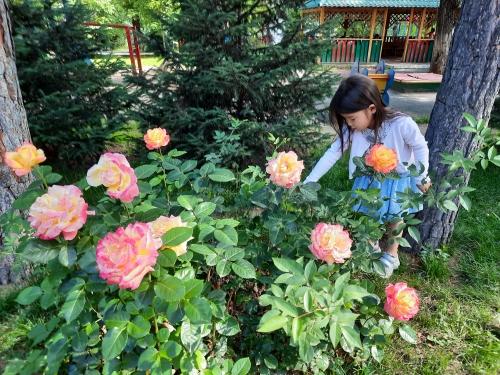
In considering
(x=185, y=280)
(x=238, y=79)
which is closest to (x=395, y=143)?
(x=185, y=280)

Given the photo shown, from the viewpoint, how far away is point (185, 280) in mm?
1090

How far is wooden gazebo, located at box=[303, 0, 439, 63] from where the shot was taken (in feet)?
51.8

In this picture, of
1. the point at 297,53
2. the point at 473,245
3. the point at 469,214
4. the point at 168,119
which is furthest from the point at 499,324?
the point at 168,119

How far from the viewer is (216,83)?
3340 millimetres

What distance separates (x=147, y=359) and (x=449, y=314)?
5.87 feet

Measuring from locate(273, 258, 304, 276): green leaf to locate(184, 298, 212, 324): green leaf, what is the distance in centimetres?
30

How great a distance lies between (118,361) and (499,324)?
205cm

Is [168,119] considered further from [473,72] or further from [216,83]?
[473,72]

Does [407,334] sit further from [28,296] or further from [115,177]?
[28,296]

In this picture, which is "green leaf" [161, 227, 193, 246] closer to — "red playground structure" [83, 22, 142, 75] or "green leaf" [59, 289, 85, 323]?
"green leaf" [59, 289, 85, 323]

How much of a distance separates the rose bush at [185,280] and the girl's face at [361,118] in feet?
2.01

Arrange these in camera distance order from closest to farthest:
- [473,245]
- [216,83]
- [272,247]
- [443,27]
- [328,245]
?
[328,245] < [272,247] < [473,245] < [216,83] < [443,27]

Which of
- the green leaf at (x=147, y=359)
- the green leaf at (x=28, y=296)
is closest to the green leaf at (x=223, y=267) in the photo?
the green leaf at (x=147, y=359)

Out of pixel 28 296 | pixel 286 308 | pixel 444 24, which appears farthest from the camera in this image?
pixel 444 24
